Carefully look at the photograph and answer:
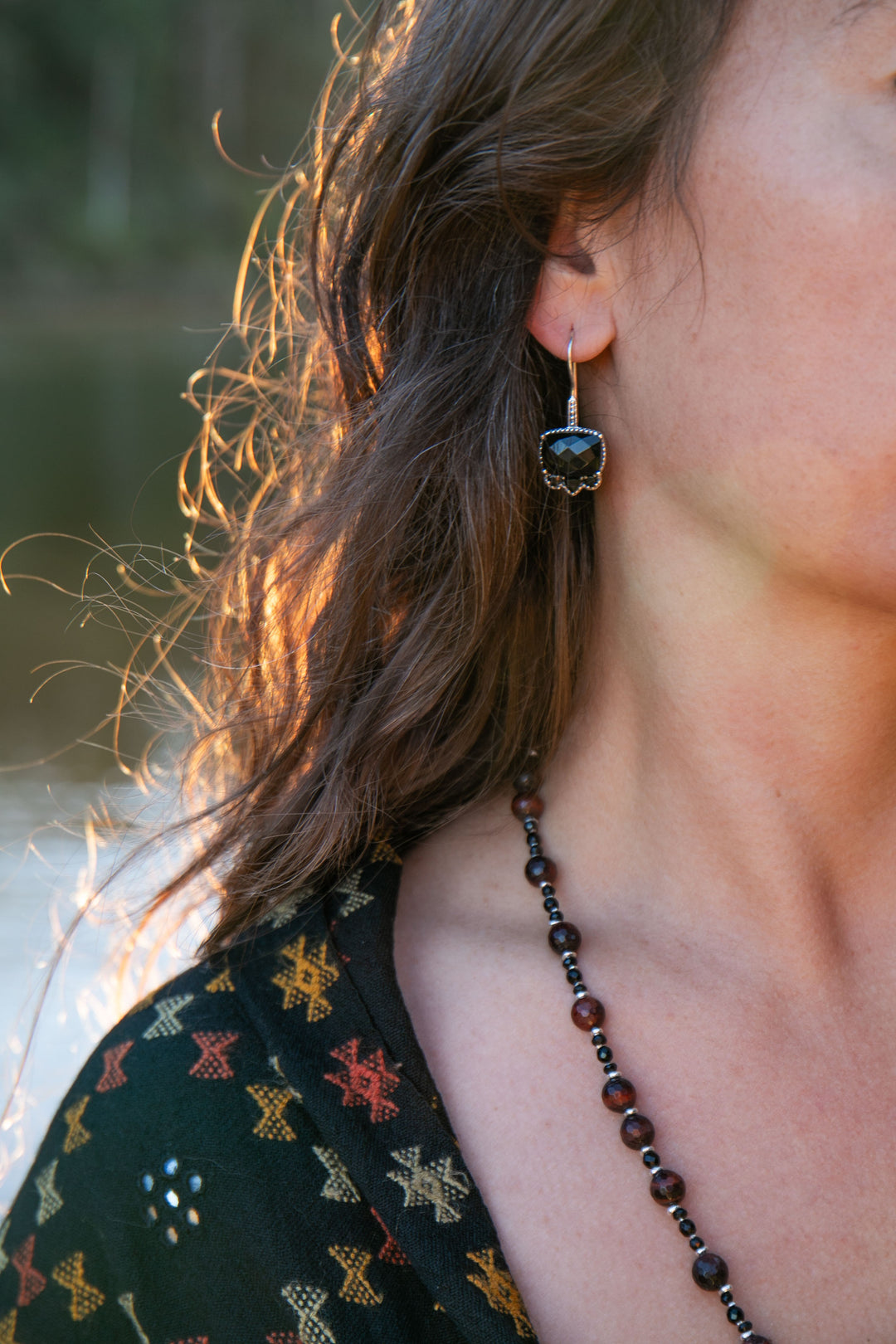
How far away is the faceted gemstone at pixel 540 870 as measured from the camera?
1478 mm

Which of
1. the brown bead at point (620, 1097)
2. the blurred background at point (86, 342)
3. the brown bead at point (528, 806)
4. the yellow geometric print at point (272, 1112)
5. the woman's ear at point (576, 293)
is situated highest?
the blurred background at point (86, 342)

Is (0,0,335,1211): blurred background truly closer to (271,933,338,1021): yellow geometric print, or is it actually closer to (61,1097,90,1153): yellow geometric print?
(61,1097,90,1153): yellow geometric print

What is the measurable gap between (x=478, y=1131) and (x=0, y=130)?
1785 centimetres

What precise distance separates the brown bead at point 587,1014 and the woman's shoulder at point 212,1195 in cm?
25

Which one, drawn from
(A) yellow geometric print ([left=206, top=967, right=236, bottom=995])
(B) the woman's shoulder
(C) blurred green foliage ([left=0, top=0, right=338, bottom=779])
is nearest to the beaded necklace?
(B) the woman's shoulder

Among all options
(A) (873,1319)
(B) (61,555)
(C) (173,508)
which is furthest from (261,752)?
(C) (173,508)

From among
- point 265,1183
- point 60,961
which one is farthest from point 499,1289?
point 60,961

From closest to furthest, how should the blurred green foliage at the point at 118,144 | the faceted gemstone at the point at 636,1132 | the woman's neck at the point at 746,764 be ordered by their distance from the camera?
the faceted gemstone at the point at 636,1132 → the woman's neck at the point at 746,764 → the blurred green foliage at the point at 118,144

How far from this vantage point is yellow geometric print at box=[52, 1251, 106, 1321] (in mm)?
1289

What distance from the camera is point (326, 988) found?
1356 mm

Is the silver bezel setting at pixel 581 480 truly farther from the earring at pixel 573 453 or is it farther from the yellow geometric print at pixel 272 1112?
the yellow geometric print at pixel 272 1112

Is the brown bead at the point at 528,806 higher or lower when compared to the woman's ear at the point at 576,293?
lower

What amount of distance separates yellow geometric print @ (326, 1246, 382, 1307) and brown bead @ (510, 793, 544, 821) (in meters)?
0.53

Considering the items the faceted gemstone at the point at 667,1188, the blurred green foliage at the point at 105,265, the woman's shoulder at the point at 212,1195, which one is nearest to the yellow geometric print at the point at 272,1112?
the woman's shoulder at the point at 212,1195
